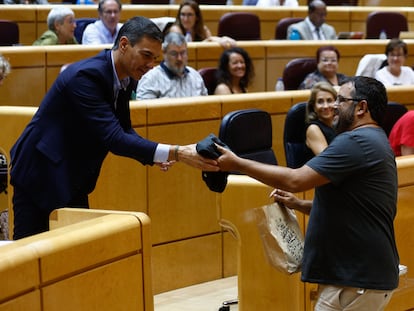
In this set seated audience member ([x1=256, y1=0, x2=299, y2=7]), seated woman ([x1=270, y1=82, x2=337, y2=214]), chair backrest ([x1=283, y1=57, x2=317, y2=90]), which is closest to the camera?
seated woman ([x1=270, y1=82, x2=337, y2=214])

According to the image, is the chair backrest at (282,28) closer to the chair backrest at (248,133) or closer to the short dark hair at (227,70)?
the short dark hair at (227,70)

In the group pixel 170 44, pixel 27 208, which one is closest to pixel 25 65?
pixel 170 44

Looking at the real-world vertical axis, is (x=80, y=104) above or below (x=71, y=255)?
above

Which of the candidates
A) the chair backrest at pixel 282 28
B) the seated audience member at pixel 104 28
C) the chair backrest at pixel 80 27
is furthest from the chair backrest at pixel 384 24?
the seated audience member at pixel 104 28

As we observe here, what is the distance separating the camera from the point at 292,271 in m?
3.53

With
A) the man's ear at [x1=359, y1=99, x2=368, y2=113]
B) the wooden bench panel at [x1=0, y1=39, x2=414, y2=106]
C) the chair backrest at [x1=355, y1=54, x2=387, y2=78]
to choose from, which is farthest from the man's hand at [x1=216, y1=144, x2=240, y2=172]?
the chair backrest at [x1=355, y1=54, x2=387, y2=78]

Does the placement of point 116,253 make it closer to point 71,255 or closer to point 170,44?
point 71,255

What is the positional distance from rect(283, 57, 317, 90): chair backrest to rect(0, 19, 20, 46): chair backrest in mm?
2370

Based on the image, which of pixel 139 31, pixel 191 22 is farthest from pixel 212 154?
pixel 191 22

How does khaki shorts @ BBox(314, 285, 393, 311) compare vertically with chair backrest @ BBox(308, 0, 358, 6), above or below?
below

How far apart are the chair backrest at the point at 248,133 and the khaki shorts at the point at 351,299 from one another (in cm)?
172

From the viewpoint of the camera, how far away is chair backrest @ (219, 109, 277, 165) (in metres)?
4.89

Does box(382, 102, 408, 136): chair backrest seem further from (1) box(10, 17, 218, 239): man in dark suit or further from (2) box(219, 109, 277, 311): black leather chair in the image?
(1) box(10, 17, 218, 239): man in dark suit

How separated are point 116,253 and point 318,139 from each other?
2.62 metres
